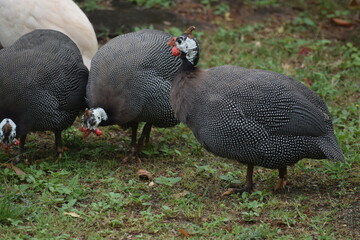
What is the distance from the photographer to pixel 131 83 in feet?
17.9

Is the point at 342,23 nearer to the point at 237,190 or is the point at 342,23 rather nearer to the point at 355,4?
the point at 355,4

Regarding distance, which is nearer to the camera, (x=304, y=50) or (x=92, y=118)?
(x=92, y=118)

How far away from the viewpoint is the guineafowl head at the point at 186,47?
199 inches

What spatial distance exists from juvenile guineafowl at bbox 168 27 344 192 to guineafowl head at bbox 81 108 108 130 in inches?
27.3

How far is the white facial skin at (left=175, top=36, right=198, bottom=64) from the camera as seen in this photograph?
506 cm

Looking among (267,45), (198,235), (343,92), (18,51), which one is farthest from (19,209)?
(267,45)

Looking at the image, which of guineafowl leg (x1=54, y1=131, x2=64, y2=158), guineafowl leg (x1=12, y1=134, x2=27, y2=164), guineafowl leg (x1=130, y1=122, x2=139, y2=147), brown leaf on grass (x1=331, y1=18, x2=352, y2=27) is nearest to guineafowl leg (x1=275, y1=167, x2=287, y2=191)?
guineafowl leg (x1=130, y1=122, x2=139, y2=147)

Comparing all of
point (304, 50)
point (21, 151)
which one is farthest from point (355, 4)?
point (21, 151)

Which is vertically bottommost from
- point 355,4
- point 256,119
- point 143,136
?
point 143,136

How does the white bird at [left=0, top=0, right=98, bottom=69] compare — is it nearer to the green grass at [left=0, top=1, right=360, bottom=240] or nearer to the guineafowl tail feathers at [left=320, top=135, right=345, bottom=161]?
the green grass at [left=0, top=1, right=360, bottom=240]

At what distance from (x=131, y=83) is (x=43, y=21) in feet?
5.25

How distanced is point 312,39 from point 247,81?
3.91m

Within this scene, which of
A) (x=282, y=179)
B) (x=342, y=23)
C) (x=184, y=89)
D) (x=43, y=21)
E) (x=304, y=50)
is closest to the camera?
(x=184, y=89)

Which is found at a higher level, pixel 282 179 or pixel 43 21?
pixel 43 21
